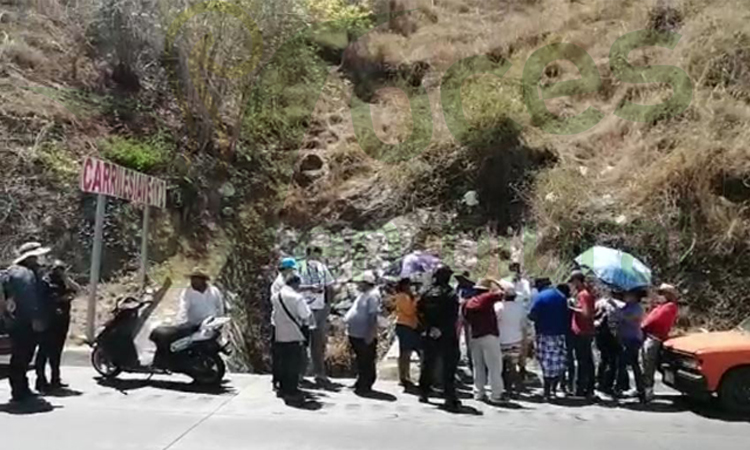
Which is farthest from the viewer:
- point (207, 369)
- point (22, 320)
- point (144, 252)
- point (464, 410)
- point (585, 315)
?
point (144, 252)

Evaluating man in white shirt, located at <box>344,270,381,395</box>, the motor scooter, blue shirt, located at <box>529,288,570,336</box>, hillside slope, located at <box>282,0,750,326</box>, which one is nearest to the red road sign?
the motor scooter

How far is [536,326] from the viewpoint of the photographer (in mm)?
10508

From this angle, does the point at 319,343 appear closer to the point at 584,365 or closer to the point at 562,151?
the point at 584,365

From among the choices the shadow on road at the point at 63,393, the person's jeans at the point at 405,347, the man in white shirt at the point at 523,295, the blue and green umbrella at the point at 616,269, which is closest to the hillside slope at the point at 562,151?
the blue and green umbrella at the point at 616,269

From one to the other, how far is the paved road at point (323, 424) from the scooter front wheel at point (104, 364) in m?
0.20

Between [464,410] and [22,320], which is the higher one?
[22,320]

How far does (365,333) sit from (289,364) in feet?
3.40

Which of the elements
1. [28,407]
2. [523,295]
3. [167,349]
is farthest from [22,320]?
[523,295]

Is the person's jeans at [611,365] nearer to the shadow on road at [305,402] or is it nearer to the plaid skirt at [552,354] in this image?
the plaid skirt at [552,354]

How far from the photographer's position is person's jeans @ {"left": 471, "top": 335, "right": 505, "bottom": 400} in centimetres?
993

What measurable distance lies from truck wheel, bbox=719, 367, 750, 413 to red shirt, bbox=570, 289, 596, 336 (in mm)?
1653

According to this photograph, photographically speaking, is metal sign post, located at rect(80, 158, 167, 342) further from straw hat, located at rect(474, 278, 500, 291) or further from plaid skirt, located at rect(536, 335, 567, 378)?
plaid skirt, located at rect(536, 335, 567, 378)

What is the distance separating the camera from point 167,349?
33.2 ft

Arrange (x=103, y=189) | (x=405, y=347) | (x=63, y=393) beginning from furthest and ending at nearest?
(x=103, y=189) → (x=405, y=347) → (x=63, y=393)
